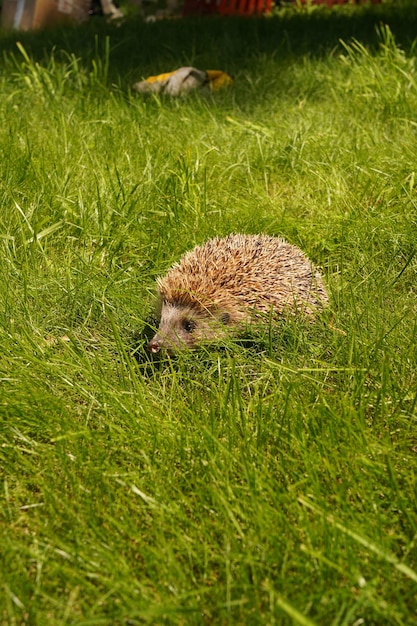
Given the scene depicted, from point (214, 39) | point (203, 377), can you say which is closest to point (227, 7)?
point (214, 39)

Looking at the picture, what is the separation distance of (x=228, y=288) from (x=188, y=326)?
10.4 inches

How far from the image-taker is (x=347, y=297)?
11.2ft

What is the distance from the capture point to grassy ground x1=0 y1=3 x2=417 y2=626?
2.14 metres

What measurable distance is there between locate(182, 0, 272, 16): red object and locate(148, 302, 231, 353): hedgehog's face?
7.68 meters

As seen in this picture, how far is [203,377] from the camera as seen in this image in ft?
10.1

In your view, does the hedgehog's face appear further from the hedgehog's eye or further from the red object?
the red object

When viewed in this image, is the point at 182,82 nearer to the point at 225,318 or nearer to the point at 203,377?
the point at 225,318

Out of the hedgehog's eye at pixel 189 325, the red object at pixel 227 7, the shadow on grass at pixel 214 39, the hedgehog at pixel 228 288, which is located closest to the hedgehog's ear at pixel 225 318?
the hedgehog at pixel 228 288

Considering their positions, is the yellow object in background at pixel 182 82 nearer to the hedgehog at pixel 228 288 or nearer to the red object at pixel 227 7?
the hedgehog at pixel 228 288

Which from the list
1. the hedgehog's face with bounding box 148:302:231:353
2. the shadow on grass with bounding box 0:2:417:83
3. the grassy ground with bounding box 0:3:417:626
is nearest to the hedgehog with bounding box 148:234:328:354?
the hedgehog's face with bounding box 148:302:231:353

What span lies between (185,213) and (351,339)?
1545 mm

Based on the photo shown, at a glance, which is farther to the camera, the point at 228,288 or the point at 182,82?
the point at 182,82

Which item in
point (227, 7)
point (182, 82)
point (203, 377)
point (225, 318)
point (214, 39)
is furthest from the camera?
point (227, 7)

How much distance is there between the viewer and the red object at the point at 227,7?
10.5m
